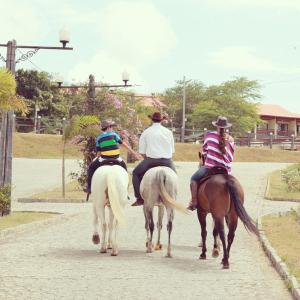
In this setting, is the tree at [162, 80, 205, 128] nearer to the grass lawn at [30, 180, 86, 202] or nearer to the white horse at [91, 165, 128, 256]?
the grass lawn at [30, 180, 86, 202]

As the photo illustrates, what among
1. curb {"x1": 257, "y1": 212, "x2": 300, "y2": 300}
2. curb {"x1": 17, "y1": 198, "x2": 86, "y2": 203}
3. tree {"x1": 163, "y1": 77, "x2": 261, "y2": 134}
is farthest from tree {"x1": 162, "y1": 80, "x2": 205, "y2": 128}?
curb {"x1": 257, "y1": 212, "x2": 300, "y2": 300}

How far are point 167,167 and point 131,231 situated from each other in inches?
147

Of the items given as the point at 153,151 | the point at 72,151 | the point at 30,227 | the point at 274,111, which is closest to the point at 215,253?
the point at 153,151

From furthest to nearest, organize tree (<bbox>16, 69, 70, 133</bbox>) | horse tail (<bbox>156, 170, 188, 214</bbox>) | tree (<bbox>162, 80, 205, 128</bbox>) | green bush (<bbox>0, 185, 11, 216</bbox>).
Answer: tree (<bbox>162, 80, 205, 128</bbox>) → tree (<bbox>16, 69, 70, 133</bbox>) → green bush (<bbox>0, 185, 11, 216</bbox>) → horse tail (<bbox>156, 170, 188, 214</bbox>)

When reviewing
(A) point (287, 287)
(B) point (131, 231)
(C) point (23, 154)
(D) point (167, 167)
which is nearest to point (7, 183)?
(B) point (131, 231)

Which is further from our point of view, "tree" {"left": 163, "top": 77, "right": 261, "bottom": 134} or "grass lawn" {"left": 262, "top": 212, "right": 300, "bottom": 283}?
"tree" {"left": 163, "top": 77, "right": 261, "bottom": 134}

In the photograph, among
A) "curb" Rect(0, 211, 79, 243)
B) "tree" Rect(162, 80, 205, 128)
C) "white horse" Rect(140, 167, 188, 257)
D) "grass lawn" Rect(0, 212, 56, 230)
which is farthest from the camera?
"tree" Rect(162, 80, 205, 128)

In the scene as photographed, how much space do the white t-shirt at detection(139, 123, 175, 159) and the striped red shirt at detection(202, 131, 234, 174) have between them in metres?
1.08

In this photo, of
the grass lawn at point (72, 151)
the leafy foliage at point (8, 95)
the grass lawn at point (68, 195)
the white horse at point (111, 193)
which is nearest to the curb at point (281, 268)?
the white horse at point (111, 193)

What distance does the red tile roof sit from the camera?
3722 inches

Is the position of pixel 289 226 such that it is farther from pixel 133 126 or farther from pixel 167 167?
pixel 133 126

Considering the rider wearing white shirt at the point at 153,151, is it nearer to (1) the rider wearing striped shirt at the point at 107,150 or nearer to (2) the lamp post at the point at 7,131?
(1) the rider wearing striped shirt at the point at 107,150

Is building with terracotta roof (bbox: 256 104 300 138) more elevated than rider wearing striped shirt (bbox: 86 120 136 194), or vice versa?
building with terracotta roof (bbox: 256 104 300 138)

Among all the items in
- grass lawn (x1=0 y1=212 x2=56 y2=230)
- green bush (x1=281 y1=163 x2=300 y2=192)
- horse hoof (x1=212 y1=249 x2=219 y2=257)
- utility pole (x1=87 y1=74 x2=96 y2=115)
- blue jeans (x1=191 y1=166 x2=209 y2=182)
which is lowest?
grass lawn (x1=0 y1=212 x2=56 y2=230)
